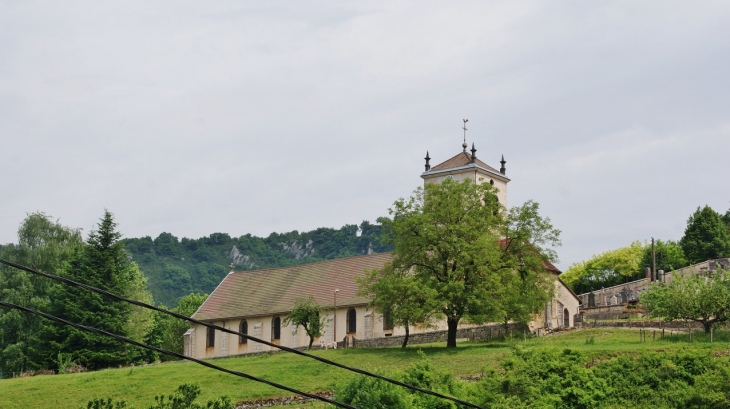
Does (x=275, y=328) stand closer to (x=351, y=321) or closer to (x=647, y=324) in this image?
(x=351, y=321)

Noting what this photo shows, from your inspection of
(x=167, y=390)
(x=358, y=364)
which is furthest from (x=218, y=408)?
(x=358, y=364)

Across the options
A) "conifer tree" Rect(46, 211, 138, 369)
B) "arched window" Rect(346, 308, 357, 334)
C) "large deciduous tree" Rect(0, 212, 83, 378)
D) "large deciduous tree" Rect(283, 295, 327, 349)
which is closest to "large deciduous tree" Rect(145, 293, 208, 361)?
"large deciduous tree" Rect(0, 212, 83, 378)

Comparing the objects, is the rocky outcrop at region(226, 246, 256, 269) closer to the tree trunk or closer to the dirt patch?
the tree trunk

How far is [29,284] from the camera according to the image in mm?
68188

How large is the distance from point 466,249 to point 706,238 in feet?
150

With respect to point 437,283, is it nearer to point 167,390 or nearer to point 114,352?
point 167,390

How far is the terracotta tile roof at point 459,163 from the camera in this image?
216ft

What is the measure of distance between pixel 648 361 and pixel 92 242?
4060cm

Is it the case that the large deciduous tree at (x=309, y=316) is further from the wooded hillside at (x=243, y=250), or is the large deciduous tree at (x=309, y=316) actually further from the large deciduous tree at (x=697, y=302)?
the wooded hillside at (x=243, y=250)

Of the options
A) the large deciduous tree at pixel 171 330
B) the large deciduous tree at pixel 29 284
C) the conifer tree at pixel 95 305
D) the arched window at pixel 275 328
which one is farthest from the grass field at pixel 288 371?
the large deciduous tree at pixel 171 330

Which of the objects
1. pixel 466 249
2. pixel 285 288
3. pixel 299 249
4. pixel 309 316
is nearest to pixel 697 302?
pixel 466 249

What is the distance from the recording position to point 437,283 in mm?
50125

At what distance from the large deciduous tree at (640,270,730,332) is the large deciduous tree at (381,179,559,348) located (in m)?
6.84

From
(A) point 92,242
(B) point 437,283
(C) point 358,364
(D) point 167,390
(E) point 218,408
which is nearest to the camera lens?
(E) point 218,408
